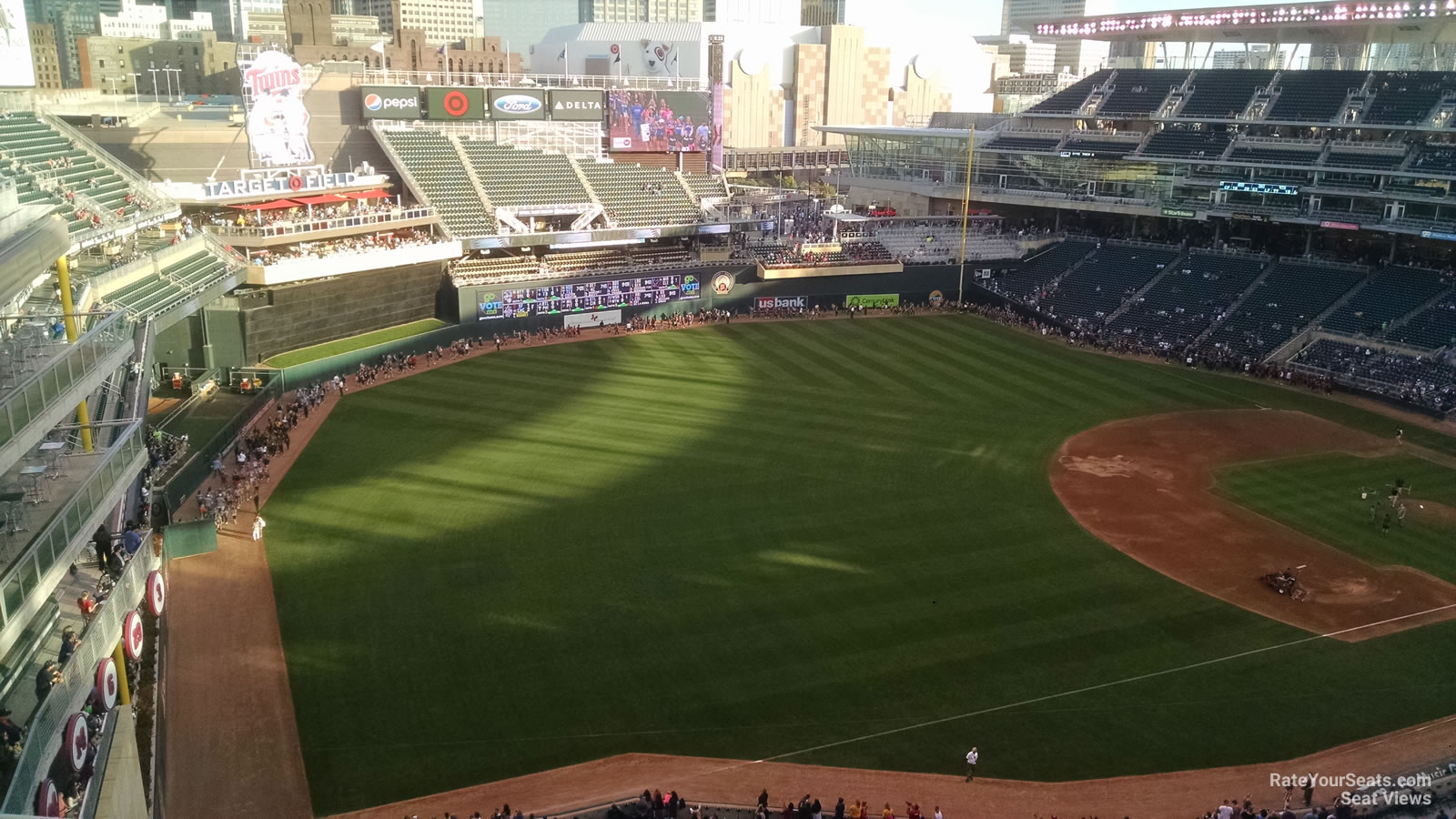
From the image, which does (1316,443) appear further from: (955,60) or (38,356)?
(955,60)

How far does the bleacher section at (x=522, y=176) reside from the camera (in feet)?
171

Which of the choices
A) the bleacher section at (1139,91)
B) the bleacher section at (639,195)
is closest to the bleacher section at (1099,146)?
the bleacher section at (1139,91)

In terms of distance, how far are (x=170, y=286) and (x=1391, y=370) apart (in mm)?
43029

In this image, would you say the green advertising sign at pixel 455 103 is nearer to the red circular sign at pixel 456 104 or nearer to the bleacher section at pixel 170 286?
the red circular sign at pixel 456 104

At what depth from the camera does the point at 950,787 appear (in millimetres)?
17203

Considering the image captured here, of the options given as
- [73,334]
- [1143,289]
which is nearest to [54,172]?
[73,334]

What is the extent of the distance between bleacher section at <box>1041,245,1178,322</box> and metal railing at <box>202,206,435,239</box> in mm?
30667

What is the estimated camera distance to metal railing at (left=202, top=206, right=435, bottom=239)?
39906 mm

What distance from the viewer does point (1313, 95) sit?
5262cm

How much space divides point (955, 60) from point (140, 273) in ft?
332

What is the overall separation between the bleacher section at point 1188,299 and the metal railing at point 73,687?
4217 centimetres

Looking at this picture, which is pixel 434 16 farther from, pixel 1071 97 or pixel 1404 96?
pixel 1404 96

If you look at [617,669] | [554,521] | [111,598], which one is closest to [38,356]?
[111,598]

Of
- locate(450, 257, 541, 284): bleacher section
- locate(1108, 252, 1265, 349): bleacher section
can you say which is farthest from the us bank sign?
locate(1108, 252, 1265, 349): bleacher section
